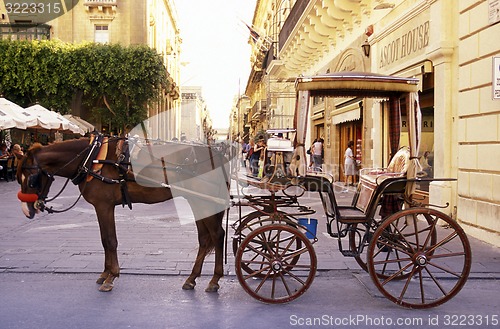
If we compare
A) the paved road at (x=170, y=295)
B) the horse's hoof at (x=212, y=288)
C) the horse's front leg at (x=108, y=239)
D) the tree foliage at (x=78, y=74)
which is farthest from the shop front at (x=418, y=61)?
the tree foliage at (x=78, y=74)

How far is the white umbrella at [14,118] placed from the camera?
50.0 feet

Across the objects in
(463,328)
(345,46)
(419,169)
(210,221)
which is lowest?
(463,328)

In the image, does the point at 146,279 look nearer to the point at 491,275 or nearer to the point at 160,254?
the point at 160,254

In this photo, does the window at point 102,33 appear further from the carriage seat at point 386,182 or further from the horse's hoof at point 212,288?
the horse's hoof at point 212,288

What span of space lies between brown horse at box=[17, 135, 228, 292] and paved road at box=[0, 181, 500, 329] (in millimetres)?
367

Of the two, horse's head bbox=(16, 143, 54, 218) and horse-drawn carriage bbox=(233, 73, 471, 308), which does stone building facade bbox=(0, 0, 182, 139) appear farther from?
horse-drawn carriage bbox=(233, 73, 471, 308)

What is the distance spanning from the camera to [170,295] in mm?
5262

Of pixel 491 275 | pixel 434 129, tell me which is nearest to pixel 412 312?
pixel 491 275

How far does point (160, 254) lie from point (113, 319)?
263 centimetres

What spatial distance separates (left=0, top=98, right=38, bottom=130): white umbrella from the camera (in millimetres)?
15234

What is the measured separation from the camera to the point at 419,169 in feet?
17.5

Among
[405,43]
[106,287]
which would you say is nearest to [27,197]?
[106,287]

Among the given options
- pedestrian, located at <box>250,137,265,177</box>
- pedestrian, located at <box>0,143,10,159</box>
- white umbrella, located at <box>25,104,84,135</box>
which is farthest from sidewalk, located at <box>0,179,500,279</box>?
pedestrian, located at <box>0,143,10,159</box>

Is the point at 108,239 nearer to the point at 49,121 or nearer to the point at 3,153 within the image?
the point at 49,121
